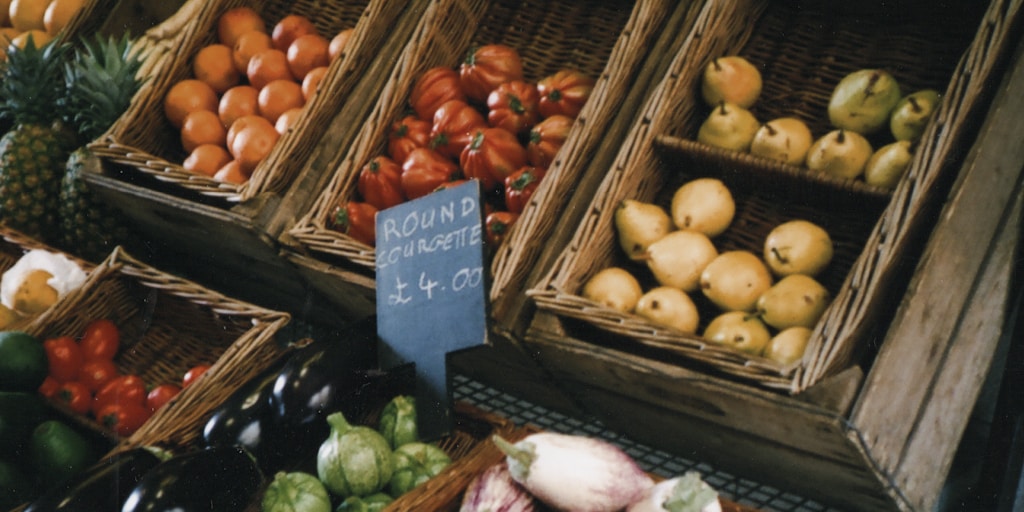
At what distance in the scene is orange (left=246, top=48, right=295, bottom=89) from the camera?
2.55 metres

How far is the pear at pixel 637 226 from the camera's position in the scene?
5.79 feet

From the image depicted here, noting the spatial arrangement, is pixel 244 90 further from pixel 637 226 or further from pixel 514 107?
pixel 637 226

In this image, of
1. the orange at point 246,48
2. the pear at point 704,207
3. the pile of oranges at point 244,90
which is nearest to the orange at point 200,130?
the pile of oranges at point 244,90

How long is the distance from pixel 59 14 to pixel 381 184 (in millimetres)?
2012

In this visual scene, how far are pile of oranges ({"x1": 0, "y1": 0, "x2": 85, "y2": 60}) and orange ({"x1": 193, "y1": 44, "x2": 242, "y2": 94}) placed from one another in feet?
2.71

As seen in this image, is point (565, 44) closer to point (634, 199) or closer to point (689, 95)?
point (689, 95)

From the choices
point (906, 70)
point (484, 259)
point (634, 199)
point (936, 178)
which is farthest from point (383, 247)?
point (906, 70)

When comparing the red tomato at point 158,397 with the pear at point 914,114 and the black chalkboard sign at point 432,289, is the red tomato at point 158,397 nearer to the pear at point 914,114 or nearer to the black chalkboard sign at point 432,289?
the black chalkboard sign at point 432,289

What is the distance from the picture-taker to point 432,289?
4.86 feet

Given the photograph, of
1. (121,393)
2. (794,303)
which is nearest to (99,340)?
(121,393)

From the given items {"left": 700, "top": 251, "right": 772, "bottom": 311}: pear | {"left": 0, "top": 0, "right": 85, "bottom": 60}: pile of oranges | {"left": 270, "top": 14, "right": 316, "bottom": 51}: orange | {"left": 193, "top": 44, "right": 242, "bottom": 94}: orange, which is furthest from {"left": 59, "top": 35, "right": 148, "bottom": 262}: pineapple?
{"left": 700, "top": 251, "right": 772, "bottom": 311}: pear

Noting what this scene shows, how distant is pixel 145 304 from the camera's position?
2.20m

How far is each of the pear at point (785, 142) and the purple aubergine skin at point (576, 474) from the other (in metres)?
0.89

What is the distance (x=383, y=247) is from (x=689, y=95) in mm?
819
